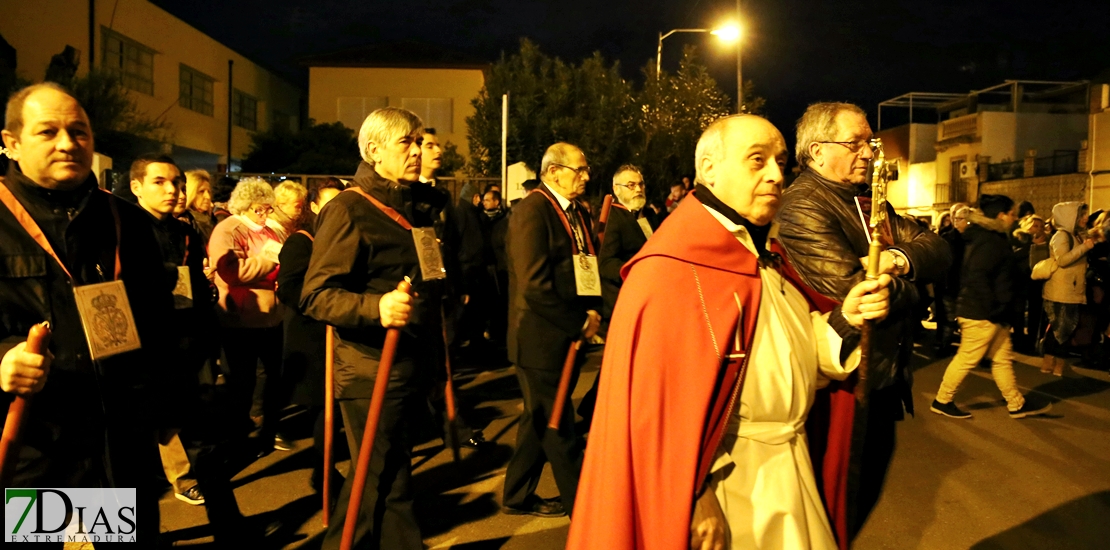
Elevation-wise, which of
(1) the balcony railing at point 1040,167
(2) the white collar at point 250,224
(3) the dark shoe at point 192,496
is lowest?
(3) the dark shoe at point 192,496

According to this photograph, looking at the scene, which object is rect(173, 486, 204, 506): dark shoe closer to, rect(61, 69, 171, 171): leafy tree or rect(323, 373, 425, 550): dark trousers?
rect(323, 373, 425, 550): dark trousers

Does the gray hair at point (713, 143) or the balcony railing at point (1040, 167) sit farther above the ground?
the balcony railing at point (1040, 167)

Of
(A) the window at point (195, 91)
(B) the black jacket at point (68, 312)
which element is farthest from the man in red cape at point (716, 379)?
(A) the window at point (195, 91)

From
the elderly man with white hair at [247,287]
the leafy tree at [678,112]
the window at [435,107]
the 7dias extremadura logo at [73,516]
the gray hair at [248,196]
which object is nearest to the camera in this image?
the 7dias extremadura logo at [73,516]

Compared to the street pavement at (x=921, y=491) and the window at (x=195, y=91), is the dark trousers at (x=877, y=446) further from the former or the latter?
the window at (x=195, y=91)

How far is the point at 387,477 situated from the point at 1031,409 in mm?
7029

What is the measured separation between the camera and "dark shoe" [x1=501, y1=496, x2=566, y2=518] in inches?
211

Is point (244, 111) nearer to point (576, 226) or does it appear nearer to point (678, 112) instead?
point (678, 112)

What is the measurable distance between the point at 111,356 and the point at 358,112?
141 ft

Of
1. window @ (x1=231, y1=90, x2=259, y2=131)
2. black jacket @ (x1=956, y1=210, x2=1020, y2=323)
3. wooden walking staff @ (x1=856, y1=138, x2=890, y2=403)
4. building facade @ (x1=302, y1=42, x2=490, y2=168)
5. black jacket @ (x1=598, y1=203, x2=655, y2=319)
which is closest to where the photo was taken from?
wooden walking staff @ (x1=856, y1=138, x2=890, y2=403)

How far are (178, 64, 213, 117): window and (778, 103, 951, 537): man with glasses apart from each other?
32.8 metres

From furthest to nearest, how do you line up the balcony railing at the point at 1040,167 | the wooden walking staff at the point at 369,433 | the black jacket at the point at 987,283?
the balcony railing at the point at 1040,167, the black jacket at the point at 987,283, the wooden walking staff at the point at 369,433

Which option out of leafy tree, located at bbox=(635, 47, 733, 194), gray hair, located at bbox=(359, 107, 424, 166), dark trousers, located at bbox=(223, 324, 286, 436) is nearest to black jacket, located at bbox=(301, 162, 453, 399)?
gray hair, located at bbox=(359, 107, 424, 166)

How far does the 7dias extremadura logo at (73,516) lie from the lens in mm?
2953
